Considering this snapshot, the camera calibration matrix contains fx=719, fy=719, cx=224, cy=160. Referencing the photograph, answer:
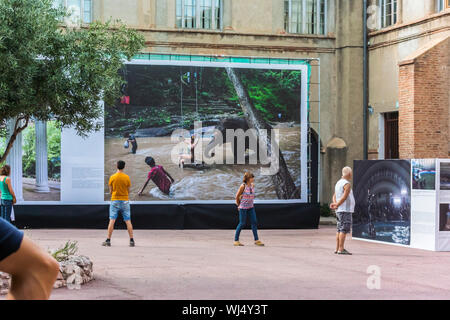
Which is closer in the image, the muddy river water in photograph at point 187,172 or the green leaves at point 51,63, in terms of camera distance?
the green leaves at point 51,63

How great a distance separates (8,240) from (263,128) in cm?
1965

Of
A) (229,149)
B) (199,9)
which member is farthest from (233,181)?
(199,9)

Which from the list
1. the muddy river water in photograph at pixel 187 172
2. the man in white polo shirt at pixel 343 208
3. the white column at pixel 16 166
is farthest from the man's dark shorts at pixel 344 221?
the white column at pixel 16 166

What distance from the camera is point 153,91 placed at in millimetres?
21234

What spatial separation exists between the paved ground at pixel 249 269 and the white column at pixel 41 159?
81.8 inches

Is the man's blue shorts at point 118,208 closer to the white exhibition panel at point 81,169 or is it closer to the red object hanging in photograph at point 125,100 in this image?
the white exhibition panel at point 81,169

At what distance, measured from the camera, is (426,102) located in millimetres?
22125

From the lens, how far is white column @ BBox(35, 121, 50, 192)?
20344 millimetres

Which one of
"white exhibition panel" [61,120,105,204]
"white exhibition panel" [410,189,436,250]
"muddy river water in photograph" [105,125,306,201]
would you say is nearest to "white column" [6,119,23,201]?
"white exhibition panel" [61,120,105,204]

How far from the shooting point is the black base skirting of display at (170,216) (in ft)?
65.9

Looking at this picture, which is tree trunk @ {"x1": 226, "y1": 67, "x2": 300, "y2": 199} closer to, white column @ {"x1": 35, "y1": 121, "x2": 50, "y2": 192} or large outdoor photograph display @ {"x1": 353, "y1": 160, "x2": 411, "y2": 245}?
large outdoor photograph display @ {"x1": 353, "y1": 160, "x2": 411, "y2": 245}

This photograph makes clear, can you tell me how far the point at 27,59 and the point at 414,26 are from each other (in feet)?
53.4

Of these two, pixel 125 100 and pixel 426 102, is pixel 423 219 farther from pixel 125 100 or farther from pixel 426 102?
pixel 125 100
